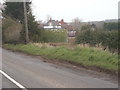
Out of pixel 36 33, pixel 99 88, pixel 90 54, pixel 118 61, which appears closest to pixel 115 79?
pixel 99 88

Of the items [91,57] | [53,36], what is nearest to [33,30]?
[53,36]

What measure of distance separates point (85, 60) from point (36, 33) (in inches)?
895

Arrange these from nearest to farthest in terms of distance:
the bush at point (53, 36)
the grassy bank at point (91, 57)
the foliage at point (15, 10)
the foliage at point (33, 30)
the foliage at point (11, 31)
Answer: the grassy bank at point (91, 57) < the foliage at point (33, 30) < the foliage at point (11, 31) < the bush at point (53, 36) < the foliage at point (15, 10)

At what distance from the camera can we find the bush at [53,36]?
1651 inches

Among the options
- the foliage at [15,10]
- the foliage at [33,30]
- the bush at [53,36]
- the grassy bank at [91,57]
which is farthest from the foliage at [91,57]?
the foliage at [15,10]

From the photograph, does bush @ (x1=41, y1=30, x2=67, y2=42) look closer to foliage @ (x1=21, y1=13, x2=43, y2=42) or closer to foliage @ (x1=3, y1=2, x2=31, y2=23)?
foliage @ (x1=21, y1=13, x2=43, y2=42)

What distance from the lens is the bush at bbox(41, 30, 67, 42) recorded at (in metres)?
41.9

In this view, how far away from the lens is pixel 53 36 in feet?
148

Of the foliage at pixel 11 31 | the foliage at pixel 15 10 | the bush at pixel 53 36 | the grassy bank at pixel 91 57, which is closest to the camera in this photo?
the grassy bank at pixel 91 57

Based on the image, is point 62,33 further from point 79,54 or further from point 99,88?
point 99,88

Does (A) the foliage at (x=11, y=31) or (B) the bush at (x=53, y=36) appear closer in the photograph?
(A) the foliage at (x=11, y=31)

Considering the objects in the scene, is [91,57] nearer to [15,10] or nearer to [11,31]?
[11,31]

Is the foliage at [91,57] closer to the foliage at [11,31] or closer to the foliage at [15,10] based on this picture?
the foliage at [11,31]

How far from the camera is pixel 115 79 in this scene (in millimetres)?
11828
